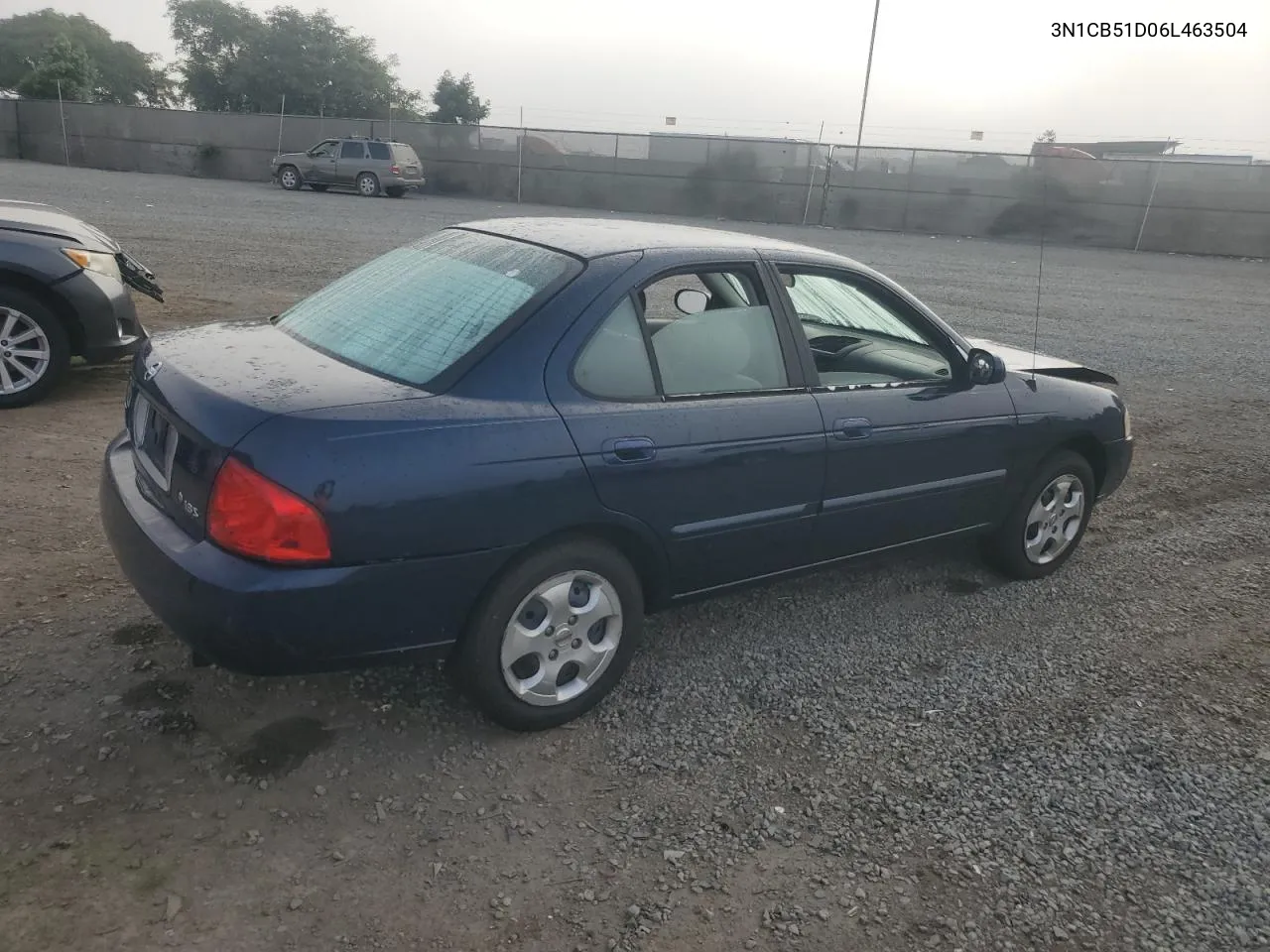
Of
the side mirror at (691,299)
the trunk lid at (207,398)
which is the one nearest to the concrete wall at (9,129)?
the trunk lid at (207,398)

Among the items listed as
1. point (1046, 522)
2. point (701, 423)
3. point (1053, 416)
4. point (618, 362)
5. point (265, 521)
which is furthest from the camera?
point (1046, 522)

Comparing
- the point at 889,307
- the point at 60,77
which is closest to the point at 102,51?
the point at 60,77

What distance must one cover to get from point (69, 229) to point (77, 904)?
16.8ft

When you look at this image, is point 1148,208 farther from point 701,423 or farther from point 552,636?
point 552,636

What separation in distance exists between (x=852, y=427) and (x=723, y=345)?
2.00 ft

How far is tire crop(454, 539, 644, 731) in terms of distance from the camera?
2871mm

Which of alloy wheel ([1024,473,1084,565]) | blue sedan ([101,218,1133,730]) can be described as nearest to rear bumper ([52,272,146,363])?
blue sedan ([101,218,1133,730])

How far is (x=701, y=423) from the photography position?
3188 mm

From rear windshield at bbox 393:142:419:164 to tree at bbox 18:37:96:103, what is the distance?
23.0m

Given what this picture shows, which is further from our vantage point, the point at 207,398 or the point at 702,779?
the point at 702,779

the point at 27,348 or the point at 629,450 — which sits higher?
the point at 629,450

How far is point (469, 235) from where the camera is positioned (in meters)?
3.67

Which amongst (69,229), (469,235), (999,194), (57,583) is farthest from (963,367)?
(999,194)

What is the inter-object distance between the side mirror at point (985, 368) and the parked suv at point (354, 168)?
2675 centimetres
